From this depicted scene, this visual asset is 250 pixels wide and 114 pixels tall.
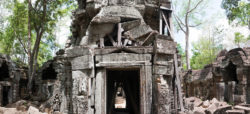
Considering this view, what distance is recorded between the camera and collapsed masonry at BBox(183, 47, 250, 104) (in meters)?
12.9

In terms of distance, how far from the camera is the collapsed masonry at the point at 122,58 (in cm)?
722

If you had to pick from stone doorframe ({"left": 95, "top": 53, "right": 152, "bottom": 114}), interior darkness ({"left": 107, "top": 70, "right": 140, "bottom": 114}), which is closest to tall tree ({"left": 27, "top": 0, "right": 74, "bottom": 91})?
interior darkness ({"left": 107, "top": 70, "right": 140, "bottom": 114})

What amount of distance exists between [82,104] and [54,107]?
4870 mm

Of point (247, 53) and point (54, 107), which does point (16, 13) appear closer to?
point (54, 107)

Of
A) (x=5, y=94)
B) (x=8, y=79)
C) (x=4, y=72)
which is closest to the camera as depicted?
(x=8, y=79)

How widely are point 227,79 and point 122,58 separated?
10.3 metres

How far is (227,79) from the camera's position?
48.2 feet

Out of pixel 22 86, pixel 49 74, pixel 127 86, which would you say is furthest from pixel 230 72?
pixel 22 86

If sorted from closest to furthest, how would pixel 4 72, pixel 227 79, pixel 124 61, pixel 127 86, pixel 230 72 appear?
pixel 124 61, pixel 127 86, pixel 227 79, pixel 230 72, pixel 4 72

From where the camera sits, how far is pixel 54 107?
451 inches

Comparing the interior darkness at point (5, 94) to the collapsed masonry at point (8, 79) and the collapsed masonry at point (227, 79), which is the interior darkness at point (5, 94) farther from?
the collapsed masonry at point (227, 79)

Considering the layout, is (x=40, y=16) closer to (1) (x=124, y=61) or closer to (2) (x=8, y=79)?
(2) (x=8, y=79)

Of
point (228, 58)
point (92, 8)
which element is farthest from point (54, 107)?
point (228, 58)

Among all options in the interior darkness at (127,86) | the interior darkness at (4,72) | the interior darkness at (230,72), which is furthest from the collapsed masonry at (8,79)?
the interior darkness at (230,72)
